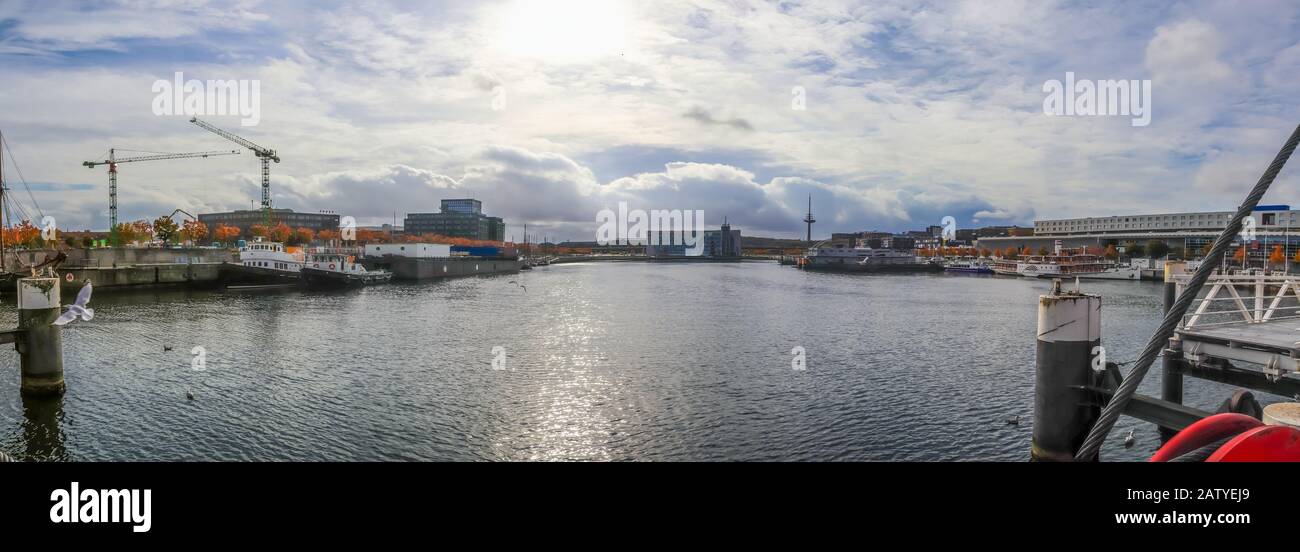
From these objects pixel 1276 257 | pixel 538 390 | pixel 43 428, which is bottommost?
pixel 538 390

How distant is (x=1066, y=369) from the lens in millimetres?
10875

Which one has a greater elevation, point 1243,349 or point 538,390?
point 1243,349

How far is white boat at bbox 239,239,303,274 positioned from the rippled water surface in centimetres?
3292

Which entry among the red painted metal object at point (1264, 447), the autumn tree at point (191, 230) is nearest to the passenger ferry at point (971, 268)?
the red painted metal object at point (1264, 447)

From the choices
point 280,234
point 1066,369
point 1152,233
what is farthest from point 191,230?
point 1152,233

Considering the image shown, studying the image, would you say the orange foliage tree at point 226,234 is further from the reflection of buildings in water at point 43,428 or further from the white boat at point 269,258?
the reflection of buildings in water at point 43,428

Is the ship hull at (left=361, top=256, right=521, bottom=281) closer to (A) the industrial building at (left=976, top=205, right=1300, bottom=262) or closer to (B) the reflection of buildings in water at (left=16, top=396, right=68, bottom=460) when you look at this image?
(B) the reflection of buildings in water at (left=16, top=396, right=68, bottom=460)

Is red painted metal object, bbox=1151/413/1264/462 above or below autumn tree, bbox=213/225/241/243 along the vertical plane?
below

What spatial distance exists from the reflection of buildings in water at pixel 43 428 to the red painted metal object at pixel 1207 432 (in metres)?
21.5

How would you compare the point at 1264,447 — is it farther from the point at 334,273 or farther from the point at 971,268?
the point at 971,268

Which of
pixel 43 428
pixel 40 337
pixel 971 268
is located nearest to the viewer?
pixel 43 428

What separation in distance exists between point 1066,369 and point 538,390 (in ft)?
57.6

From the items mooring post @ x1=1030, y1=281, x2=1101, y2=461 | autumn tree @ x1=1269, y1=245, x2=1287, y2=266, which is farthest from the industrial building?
mooring post @ x1=1030, y1=281, x2=1101, y2=461

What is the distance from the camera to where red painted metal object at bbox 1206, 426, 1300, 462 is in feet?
12.8
